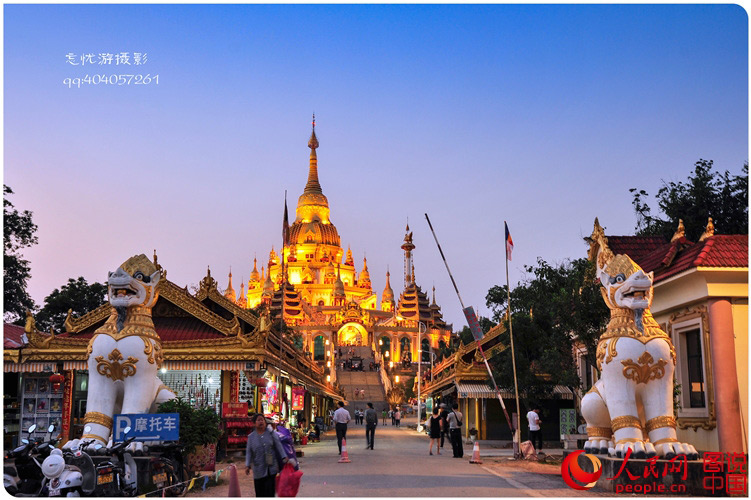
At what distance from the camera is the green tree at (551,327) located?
1950 centimetres

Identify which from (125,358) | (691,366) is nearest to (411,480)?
(125,358)

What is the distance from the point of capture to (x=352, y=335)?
10431cm

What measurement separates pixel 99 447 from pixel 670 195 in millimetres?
30278

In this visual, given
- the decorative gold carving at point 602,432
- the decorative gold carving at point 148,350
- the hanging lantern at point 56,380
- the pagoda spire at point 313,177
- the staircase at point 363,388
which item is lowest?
the staircase at point 363,388

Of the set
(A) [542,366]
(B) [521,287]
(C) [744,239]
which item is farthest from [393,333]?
(C) [744,239]

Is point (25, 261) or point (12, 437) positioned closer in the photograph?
point (12, 437)

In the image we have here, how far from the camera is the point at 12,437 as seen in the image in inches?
912

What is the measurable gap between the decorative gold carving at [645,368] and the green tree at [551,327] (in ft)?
19.3

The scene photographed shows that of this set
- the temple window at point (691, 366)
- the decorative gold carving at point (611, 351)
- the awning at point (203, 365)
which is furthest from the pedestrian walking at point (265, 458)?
the awning at point (203, 365)

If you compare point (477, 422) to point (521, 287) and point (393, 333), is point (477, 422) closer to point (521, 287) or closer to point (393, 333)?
point (521, 287)

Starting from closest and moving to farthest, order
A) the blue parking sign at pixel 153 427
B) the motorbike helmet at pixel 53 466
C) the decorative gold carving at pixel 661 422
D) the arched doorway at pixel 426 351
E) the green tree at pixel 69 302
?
1. the motorbike helmet at pixel 53 466
2. the decorative gold carving at pixel 661 422
3. the blue parking sign at pixel 153 427
4. the green tree at pixel 69 302
5. the arched doorway at pixel 426 351

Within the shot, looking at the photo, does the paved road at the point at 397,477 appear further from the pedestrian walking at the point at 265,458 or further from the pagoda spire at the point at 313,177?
the pagoda spire at the point at 313,177

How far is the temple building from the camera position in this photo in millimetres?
103312

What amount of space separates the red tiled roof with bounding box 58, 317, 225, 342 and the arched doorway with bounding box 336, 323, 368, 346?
78.4 metres
